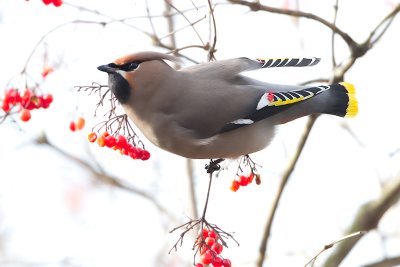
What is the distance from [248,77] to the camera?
143 inches

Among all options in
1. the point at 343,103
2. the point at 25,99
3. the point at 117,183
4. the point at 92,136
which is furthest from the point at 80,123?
the point at 117,183

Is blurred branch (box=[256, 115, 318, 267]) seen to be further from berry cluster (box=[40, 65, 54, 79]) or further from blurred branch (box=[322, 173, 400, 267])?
berry cluster (box=[40, 65, 54, 79])

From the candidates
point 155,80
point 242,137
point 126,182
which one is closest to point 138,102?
point 155,80

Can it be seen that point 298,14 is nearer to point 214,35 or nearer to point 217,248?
point 214,35

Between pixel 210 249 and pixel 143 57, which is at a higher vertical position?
pixel 143 57

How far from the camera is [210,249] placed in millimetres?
3322

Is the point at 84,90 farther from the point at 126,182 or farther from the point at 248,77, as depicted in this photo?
the point at 126,182

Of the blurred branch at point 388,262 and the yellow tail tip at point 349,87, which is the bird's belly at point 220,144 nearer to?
the yellow tail tip at point 349,87

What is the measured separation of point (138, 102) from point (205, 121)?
292mm

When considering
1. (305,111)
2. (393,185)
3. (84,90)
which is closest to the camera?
(84,90)

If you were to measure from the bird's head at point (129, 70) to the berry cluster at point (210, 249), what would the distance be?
67cm

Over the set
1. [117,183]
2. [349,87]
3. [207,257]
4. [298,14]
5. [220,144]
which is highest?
[117,183]

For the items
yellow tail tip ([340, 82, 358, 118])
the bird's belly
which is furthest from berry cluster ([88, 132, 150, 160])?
yellow tail tip ([340, 82, 358, 118])

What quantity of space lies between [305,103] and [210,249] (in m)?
0.78
